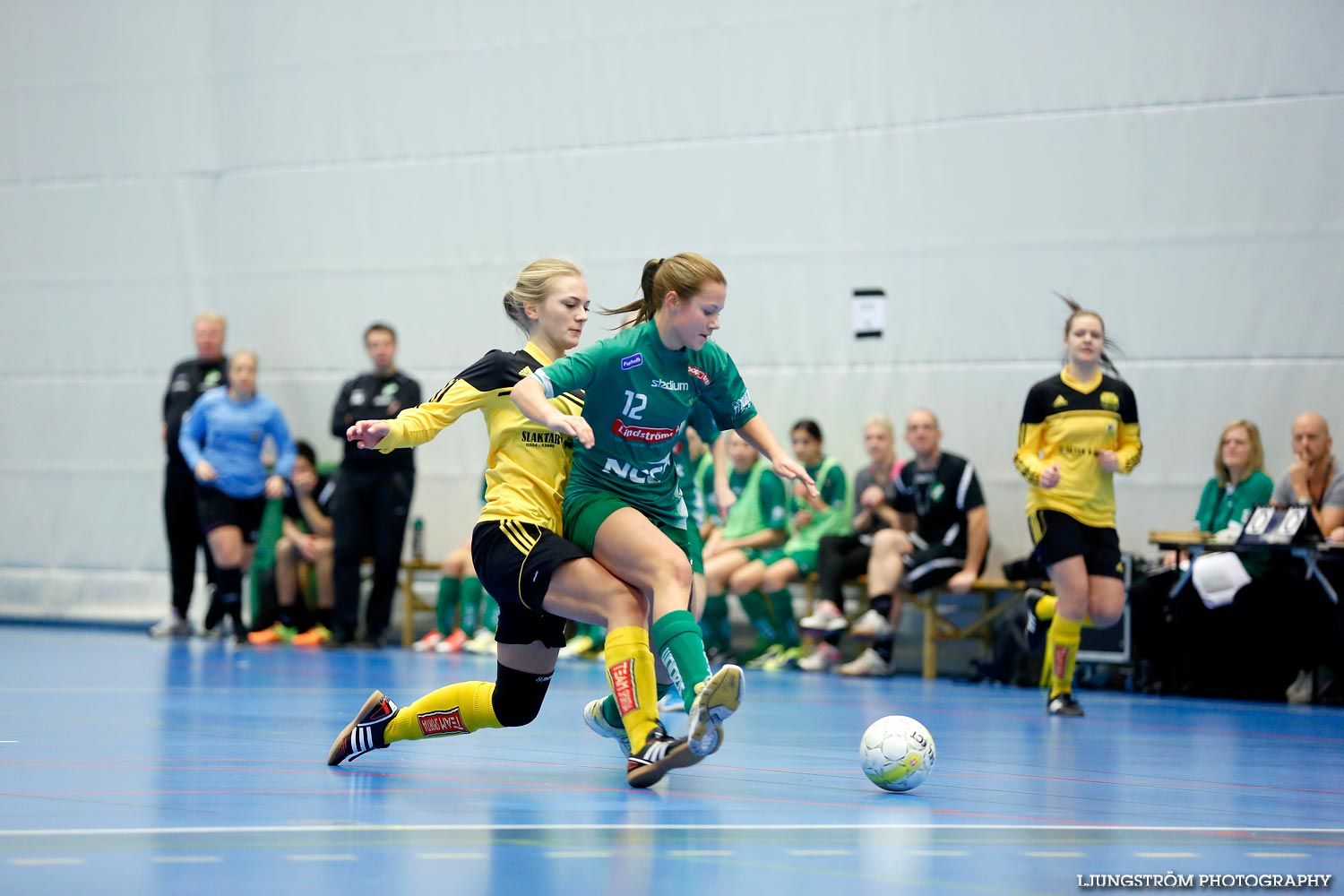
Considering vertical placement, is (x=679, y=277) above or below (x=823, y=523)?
above

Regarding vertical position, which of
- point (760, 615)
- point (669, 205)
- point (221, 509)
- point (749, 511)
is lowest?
point (760, 615)

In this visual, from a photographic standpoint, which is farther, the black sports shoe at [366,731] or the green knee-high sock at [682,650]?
the black sports shoe at [366,731]

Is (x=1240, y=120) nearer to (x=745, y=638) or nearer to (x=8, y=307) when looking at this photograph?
(x=745, y=638)

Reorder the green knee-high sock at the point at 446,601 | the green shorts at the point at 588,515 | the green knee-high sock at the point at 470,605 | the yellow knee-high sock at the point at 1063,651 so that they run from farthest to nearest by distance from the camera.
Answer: the green knee-high sock at the point at 446,601
the green knee-high sock at the point at 470,605
the yellow knee-high sock at the point at 1063,651
the green shorts at the point at 588,515

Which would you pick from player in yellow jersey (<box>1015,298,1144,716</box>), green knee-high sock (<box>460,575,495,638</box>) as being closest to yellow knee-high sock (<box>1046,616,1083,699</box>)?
player in yellow jersey (<box>1015,298,1144,716</box>)

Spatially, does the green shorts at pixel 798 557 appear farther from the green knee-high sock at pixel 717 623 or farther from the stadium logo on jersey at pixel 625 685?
the stadium logo on jersey at pixel 625 685

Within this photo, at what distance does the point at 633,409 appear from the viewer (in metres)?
4.89

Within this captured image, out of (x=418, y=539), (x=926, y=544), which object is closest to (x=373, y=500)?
(x=418, y=539)

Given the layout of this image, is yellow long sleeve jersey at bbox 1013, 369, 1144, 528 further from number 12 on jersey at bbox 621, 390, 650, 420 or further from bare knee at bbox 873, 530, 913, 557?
number 12 on jersey at bbox 621, 390, 650, 420

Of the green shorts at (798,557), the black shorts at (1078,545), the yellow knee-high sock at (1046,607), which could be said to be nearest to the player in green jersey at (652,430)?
the black shorts at (1078,545)

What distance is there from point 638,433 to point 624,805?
1145mm

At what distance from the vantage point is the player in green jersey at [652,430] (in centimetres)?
468

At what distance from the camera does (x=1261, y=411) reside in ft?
33.7

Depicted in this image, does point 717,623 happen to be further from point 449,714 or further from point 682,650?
point 682,650
